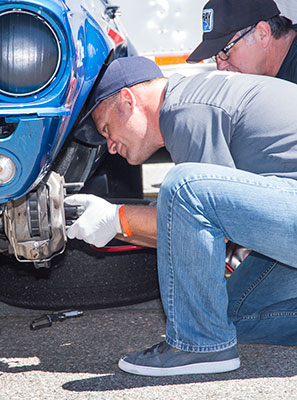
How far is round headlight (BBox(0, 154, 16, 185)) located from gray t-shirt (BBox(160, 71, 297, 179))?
0.47 meters

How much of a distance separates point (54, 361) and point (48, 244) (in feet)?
1.35

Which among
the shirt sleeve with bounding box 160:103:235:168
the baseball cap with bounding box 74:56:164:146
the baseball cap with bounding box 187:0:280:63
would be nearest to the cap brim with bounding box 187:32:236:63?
the baseball cap with bounding box 187:0:280:63

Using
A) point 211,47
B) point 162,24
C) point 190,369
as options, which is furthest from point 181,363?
point 162,24

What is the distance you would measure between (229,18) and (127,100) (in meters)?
0.76

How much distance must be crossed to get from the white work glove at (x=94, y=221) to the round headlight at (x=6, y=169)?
1.18ft

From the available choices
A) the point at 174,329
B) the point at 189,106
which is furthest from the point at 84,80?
the point at 174,329

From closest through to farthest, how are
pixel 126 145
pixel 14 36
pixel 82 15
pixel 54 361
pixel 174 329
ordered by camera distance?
pixel 14 36 → pixel 82 15 → pixel 174 329 → pixel 54 361 → pixel 126 145

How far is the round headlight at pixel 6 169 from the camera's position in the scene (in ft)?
5.66

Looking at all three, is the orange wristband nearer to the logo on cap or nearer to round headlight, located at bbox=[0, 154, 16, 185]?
round headlight, located at bbox=[0, 154, 16, 185]

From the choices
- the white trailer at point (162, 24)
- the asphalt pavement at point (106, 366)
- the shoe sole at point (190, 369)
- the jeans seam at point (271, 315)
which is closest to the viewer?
the asphalt pavement at point (106, 366)

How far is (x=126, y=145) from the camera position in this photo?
2207 millimetres

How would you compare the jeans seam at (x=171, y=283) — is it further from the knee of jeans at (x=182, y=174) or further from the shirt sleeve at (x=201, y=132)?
the shirt sleeve at (x=201, y=132)

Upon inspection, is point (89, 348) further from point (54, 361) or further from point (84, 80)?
point (84, 80)

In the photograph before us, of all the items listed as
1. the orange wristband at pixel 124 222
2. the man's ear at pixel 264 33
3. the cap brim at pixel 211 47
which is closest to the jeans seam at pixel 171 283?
the orange wristband at pixel 124 222
